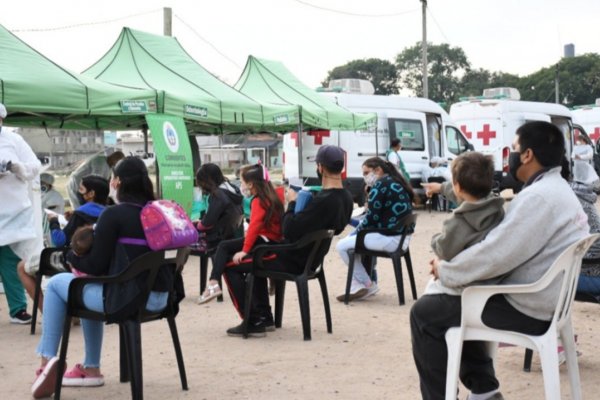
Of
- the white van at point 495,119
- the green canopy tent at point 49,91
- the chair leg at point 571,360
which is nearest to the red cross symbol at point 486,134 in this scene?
the white van at point 495,119

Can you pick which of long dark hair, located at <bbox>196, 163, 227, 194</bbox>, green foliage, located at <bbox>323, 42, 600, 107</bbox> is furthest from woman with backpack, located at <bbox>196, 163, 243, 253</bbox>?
green foliage, located at <bbox>323, 42, 600, 107</bbox>

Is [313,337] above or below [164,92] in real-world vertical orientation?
below

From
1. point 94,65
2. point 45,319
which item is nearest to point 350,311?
point 45,319

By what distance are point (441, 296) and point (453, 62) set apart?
72714 millimetres

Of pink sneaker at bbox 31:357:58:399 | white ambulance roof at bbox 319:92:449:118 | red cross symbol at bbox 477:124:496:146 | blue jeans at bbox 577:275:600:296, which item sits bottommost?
pink sneaker at bbox 31:357:58:399

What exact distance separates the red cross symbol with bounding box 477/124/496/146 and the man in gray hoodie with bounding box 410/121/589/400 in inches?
762

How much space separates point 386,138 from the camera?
20125 mm

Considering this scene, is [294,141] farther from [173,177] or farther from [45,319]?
[45,319]

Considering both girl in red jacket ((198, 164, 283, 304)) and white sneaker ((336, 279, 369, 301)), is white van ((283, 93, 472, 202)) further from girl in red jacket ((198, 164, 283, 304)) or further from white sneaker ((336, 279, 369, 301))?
girl in red jacket ((198, 164, 283, 304))

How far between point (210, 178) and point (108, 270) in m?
3.51

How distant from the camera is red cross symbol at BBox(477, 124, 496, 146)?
914 inches

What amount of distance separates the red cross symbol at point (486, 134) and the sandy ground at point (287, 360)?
15.8 m

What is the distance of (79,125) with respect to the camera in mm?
14555

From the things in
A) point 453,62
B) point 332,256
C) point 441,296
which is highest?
point 453,62
